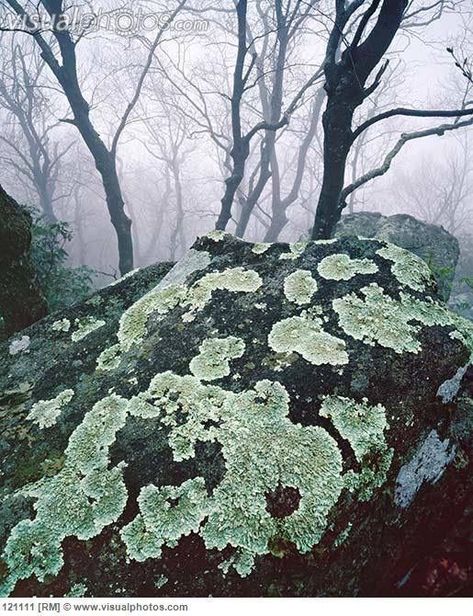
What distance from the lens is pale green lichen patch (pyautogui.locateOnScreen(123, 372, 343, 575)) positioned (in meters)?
1.41

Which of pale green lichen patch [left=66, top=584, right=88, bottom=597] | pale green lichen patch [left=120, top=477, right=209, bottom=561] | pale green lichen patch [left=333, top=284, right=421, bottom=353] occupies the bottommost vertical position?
pale green lichen patch [left=66, top=584, right=88, bottom=597]

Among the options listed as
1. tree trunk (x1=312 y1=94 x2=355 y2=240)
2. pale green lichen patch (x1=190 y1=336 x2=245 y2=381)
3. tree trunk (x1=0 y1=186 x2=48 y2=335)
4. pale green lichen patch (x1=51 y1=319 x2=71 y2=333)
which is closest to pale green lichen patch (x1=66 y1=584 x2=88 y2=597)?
pale green lichen patch (x1=190 y1=336 x2=245 y2=381)

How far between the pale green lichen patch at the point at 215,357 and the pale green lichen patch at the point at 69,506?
1.43 feet

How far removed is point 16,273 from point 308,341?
2422 mm

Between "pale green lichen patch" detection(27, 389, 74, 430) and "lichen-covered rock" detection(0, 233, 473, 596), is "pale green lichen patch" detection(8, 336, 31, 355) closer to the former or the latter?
"lichen-covered rock" detection(0, 233, 473, 596)

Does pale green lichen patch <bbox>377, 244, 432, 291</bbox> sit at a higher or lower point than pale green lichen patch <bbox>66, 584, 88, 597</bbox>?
higher

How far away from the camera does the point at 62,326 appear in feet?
8.16

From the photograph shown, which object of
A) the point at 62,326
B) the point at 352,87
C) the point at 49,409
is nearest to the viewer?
the point at 49,409

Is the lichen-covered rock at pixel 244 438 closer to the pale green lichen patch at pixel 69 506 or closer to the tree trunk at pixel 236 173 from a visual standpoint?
the pale green lichen patch at pixel 69 506

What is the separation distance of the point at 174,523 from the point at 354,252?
1.76 m

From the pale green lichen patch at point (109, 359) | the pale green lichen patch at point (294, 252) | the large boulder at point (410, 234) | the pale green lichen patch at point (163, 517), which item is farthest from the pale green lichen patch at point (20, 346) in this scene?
the large boulder at point (410, 234)

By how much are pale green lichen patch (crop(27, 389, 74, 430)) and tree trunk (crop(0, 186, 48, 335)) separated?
156 centimetres

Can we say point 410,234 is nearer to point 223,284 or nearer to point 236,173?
point 236,173

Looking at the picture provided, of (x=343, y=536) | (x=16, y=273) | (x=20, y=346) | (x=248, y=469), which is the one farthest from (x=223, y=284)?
(x=16, y=273)
